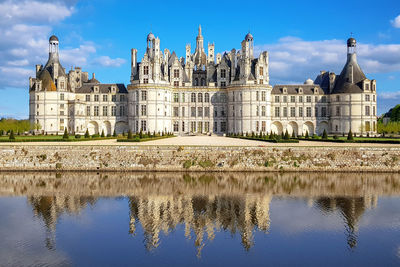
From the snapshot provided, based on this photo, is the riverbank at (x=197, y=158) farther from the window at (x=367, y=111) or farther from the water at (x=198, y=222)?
A: the window at (x=367, y=111)

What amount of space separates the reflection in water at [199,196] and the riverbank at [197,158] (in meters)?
1.79

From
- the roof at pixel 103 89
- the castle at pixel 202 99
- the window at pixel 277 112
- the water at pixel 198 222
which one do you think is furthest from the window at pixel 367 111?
the roof at pixel 103 89

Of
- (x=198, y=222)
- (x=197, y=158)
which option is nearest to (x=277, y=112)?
(x=197, y=158)

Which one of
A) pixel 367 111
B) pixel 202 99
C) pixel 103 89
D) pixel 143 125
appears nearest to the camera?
pixel 143 125

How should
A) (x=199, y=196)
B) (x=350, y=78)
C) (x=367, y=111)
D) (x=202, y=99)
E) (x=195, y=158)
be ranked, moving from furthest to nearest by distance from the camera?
(x=202, y=99) < (x=350, y=78) < (x=367, y=111) < (x=195, y=158) < (x=199, y=196)

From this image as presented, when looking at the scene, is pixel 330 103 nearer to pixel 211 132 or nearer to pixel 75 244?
pixel 211 132

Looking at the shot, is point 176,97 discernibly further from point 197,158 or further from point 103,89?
point 197,158

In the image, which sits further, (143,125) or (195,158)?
(143,125)

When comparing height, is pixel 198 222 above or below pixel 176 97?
below

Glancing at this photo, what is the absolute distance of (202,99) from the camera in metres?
69.4

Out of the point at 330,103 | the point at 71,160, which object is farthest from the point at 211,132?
the point at 71,160

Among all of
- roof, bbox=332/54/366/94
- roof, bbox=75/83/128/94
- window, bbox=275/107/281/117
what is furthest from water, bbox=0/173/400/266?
roof, bbox=75/83/128/94

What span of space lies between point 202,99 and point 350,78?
999 inches

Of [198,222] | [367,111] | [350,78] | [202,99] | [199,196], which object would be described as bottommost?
[198,222]
